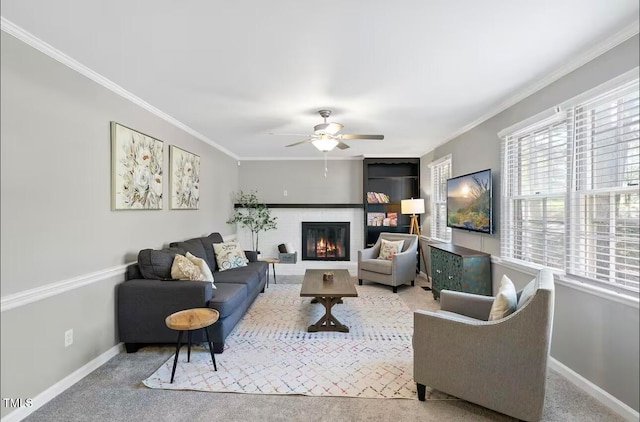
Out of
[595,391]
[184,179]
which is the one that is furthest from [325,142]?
[595,391]

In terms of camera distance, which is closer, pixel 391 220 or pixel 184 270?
pixel 184 270

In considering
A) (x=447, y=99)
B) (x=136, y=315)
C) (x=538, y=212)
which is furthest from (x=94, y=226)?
(x=538, y=212)

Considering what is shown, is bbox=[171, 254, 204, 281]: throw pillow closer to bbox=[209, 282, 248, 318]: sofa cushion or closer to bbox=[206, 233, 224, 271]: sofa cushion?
bbox=[209, 282, 248, 318]: sofa cushion

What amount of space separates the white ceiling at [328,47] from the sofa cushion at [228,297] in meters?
1.93

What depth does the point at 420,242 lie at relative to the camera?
19.5ft

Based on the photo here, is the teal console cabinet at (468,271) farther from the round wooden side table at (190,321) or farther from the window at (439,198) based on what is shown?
the round wooden side table at (190,321)

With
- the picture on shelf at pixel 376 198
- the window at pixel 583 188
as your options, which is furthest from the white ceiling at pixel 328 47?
the picture on shelf at pixel 376 198

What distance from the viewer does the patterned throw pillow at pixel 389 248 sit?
5.20 meters

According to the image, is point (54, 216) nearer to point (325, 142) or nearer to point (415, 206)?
point (325, 142)

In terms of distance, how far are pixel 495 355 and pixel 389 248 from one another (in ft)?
11.2

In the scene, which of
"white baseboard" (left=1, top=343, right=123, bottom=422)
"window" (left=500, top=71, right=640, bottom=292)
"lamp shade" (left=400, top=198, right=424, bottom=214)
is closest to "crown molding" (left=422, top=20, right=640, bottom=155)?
"window" (left=500, top=71, right=640, bottom=292)

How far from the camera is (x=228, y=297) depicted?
289 centimetres

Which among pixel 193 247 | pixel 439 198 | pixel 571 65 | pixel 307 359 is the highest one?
pixel 571 65

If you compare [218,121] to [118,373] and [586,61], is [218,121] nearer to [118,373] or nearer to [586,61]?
[118,373]
